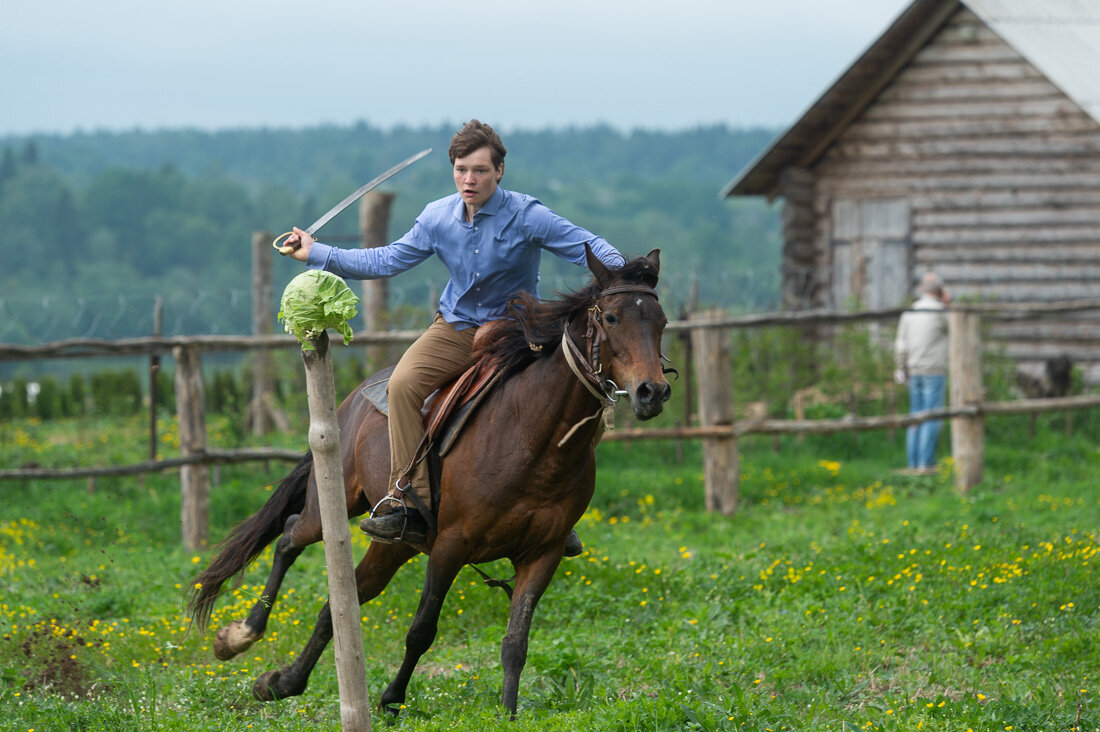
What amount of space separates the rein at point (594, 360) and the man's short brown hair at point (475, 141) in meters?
0.84

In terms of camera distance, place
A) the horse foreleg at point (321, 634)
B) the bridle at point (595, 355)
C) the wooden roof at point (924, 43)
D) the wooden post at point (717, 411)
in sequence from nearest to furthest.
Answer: the bridle at point (595, 355)
the horse foreleg at point (321, 634)
the wooden post at point (717, 411)
the wooden roof at point (924, 43)

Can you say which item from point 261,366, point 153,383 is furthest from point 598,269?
point 261,366

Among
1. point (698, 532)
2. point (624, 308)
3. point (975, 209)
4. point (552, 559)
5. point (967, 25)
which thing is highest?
point (967, 25)

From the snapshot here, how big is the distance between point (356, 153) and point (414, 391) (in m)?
112

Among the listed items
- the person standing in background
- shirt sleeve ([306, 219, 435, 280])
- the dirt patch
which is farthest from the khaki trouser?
the person standing in background

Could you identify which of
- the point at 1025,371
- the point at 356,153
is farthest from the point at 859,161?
the point at 356,153

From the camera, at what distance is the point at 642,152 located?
131250mm

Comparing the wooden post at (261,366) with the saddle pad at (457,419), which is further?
the wooden post at (261,366)

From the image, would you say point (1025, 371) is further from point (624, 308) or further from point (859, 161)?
point (624, 308)

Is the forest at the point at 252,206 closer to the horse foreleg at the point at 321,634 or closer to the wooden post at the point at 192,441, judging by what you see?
the wooden post at the point at 192,441

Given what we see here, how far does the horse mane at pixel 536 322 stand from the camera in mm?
4387

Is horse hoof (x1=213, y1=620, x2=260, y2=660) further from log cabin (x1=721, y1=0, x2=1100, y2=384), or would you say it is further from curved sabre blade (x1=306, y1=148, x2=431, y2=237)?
log cabin (x1=721, y1=0, x2=1100, y2=384)

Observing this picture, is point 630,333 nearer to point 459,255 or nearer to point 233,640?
point 459,255

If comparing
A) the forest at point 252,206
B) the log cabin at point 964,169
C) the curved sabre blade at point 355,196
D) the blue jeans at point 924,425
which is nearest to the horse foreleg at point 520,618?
the curved sabre blade at point 355,196
